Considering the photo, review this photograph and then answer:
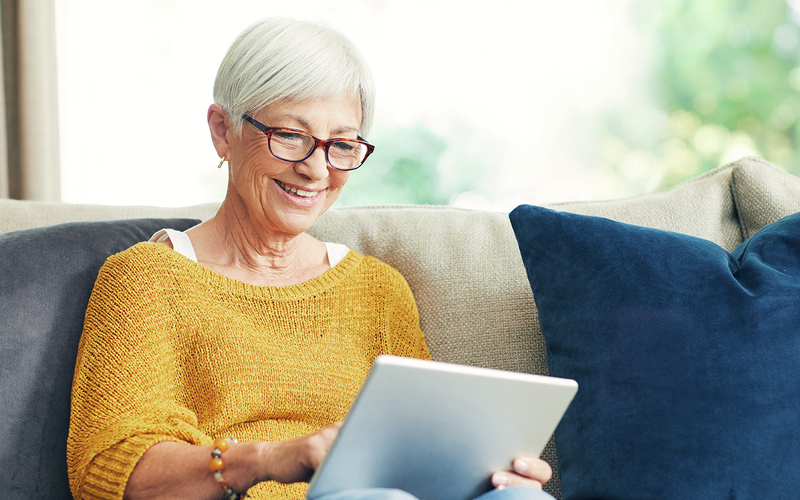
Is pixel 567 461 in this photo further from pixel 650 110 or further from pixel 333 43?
pixel 650 110

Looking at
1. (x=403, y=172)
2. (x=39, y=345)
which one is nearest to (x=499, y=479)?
(x=39, y=345)

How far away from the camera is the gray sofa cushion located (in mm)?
954

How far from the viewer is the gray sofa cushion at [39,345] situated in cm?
95

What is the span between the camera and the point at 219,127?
1231 millimetres

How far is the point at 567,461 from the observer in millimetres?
1037

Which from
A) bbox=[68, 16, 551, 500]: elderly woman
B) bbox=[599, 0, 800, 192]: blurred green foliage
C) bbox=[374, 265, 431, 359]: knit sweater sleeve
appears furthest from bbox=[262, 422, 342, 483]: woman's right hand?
bbox=[599, 0, 800, 192]: blurred green foliage

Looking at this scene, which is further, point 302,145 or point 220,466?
point 302,145

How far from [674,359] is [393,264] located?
648 millimetres

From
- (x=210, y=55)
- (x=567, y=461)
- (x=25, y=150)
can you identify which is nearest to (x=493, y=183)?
(x=210, y=55)

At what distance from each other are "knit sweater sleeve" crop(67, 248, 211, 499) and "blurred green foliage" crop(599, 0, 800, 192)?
291 centimetres

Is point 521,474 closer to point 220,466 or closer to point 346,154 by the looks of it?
point 220,466

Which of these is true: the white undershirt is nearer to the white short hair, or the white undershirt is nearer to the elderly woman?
the elderly woman

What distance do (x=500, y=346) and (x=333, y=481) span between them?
643 millimetres

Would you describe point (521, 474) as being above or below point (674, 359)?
below
